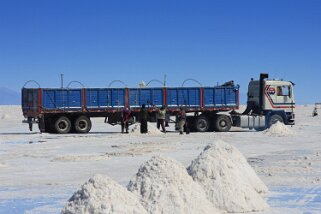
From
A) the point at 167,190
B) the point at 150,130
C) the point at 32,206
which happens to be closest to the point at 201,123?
the point at 150,130

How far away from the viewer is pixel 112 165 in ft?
56.1

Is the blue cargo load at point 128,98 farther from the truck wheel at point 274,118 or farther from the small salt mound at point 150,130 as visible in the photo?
the truck wheel at point 274,118

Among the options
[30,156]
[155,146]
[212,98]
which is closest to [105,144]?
[155,146]

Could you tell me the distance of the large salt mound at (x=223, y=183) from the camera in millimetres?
9688

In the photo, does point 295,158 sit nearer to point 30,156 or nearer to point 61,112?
point 30,156

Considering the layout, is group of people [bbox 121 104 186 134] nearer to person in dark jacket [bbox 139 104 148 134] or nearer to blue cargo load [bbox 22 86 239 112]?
person in dark jacket [bbox 139 104 148 134]

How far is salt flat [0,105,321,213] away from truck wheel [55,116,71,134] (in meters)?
3.69

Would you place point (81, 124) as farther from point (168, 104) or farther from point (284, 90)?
point (284, 90)

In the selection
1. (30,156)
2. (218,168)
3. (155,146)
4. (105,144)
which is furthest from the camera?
(105,144)

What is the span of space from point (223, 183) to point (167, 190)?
1.59 meters

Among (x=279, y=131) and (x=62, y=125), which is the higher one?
(x=62, y=125)

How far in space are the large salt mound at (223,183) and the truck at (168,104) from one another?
77.0 feet

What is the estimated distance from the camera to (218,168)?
398 inches

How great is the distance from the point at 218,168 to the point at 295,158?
8939mm
